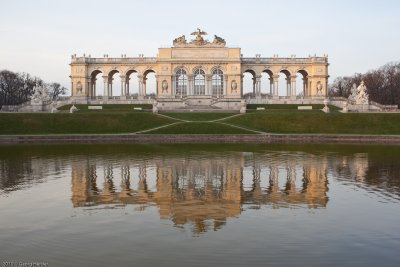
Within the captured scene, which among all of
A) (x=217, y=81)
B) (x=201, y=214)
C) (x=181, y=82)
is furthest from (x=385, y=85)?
(x=201, y=214)

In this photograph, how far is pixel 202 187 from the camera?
20.3 m

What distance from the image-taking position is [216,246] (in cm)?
1206

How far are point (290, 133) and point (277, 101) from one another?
33346 millimetres

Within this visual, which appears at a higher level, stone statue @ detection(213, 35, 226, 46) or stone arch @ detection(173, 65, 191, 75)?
stone statue @ detection(213, 35, 226, 46)

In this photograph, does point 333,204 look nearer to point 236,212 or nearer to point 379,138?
point 236,212

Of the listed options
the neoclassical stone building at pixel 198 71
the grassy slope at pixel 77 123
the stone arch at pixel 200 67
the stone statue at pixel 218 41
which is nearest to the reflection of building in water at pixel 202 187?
the grassy slope at pixel 77 123

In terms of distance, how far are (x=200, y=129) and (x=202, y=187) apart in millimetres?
35452

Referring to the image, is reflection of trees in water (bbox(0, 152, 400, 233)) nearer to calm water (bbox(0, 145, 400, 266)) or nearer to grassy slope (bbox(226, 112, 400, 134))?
calm water (bbox(0, 145, 400, 266))

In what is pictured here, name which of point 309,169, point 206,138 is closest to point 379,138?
point 206,138

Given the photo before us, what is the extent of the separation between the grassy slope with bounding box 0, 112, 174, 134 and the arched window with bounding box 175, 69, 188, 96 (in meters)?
30.4

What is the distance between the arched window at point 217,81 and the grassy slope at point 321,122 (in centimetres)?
2938

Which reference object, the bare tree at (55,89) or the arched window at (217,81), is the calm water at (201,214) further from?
the bare tree at (55,89)

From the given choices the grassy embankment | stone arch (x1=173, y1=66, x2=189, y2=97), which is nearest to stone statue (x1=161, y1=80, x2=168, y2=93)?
stone arch (x1=173, y1=66, x2=189, y2=97)

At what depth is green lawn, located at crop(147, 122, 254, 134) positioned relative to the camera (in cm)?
5472
